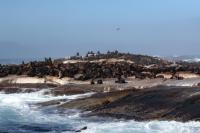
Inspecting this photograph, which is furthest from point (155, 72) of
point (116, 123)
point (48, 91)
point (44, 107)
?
point (116, 123)

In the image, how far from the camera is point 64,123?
24.8m

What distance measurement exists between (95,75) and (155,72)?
437cm

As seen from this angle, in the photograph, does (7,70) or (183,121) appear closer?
(183,121)

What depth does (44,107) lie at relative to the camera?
3088cm

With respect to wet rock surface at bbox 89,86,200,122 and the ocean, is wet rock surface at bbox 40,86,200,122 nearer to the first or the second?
wet rock surface at bbox 89,86,200,122

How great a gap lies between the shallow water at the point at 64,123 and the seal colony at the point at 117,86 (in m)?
0.81

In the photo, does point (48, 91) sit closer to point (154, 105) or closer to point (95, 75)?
point (95, 75)

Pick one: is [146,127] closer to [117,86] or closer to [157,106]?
[157,106]

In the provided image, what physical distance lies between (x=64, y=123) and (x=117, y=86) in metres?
11.9

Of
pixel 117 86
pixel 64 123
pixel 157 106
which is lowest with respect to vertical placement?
pixel 64 123

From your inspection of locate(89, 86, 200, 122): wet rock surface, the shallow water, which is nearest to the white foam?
the shallow water

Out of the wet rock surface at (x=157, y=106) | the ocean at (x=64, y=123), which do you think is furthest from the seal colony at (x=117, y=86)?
the ocean at (x=64, y=123)

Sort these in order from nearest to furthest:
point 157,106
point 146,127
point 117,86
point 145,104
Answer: point 146,127 < point 157,106 < point 145,104 < point 117,86

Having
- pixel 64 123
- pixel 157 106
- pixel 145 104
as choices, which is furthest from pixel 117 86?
pixel 64 123
